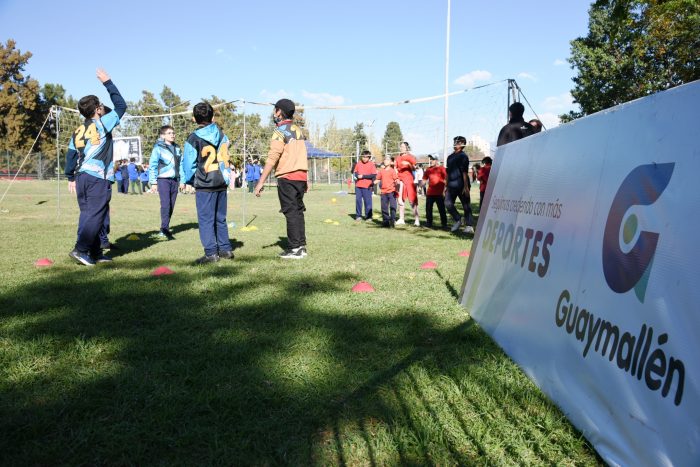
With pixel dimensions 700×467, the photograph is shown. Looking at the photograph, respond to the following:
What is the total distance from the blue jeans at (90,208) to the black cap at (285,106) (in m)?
2.55

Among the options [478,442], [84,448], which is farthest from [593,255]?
[84,448]

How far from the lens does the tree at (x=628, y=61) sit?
18.9 meters

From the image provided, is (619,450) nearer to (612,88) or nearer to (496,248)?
(496,248)

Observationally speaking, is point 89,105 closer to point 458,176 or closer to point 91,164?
point 91,164

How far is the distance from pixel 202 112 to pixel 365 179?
7.60 metres

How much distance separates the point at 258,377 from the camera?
298 cm

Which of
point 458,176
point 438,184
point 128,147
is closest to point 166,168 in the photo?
point 458,176

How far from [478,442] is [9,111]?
6507cm

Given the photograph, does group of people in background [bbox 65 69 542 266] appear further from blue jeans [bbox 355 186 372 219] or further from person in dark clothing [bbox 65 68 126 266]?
blue jeans [bbox 355 186 372 219]

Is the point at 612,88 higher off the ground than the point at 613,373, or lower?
higher

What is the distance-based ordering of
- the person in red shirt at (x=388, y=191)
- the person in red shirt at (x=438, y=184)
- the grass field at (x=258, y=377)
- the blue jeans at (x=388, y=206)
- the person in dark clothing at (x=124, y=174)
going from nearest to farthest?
the grass field at (x=258, y=377) → the person in red shirt at (x=438, y=184) → the person in red shirt at (x=388, y=191) → the blue jeans at (x=388, y=206) → the person in dark clothing at (x=124, y=174)

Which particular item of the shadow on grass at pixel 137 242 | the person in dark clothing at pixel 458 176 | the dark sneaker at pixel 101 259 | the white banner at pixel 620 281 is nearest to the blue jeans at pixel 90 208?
the dark sneaker at pixel 101 259

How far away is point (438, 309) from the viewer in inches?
175

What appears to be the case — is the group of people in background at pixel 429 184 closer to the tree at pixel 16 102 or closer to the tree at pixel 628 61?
the tree at pixel 628 61
